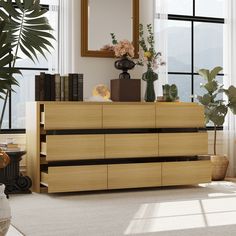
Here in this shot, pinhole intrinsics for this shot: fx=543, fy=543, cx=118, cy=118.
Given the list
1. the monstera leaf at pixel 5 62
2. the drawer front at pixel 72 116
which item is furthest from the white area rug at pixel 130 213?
the monstera leaf at pixel 5 62

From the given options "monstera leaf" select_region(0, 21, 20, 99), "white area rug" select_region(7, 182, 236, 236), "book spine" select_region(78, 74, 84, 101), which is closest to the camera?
"monstera leaf" select_region(0, 21, 20, 99)

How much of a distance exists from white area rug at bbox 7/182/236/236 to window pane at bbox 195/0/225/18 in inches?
105

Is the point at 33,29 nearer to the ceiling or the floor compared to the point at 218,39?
nearer to the floor

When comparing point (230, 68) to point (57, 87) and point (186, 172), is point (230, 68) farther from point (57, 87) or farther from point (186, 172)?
point (57, 87)

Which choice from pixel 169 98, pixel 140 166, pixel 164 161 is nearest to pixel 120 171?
pixel 140 166

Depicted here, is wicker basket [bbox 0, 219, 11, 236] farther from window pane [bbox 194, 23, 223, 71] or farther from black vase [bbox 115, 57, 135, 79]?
window pane [bbox 194, 23, 223, 71]

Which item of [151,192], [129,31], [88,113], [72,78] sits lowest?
[151,192]

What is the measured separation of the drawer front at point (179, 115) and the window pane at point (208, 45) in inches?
55.3

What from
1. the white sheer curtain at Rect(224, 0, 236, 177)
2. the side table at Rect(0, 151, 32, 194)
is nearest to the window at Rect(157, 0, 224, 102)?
the white sheer curtain at Rect(224, 0, 236, 177)

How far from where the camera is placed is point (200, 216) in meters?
4.35

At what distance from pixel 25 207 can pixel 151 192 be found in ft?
4.99

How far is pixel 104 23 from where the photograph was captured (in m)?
6.46

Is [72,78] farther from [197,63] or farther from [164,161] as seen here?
[197,63]

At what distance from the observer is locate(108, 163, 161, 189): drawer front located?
5.74 m
